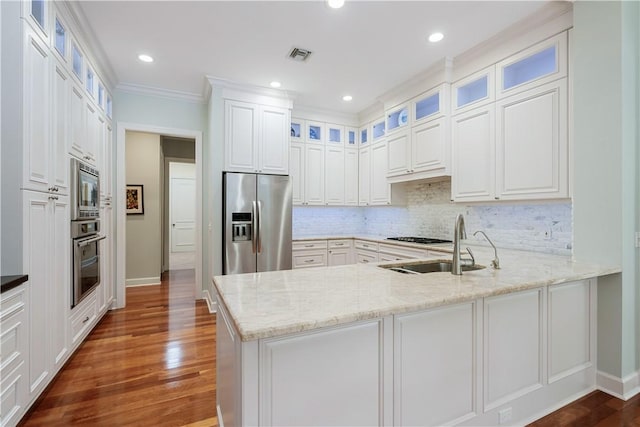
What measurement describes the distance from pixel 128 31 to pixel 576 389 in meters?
4.53

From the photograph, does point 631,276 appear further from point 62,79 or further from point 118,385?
point 62,79

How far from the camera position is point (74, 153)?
2512 millimetres

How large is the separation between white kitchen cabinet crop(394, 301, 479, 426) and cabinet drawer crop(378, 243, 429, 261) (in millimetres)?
1852

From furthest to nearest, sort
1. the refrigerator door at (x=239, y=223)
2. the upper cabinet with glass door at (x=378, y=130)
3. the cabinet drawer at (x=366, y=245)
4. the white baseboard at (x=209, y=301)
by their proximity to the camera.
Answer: the upper cabinet with glass door at (x=378, y=130) < the cabinet drawer at (x=366, y=245) < the white baseboard at (x=209, y=301) < the refrigerator door at (x=239, y=223)

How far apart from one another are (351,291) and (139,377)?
6.42 feet

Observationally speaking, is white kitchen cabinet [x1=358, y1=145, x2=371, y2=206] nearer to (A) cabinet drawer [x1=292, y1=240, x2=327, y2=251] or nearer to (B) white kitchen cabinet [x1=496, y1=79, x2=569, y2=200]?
(A) cabinet drawer [x1=292, y1=240, x2=327, y2=251]

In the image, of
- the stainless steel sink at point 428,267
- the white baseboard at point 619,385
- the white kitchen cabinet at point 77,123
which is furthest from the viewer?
the white kitchen cabinet at point 77,123

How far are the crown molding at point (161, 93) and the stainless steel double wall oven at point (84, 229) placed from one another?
1.38 metres

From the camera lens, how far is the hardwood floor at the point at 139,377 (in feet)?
6.06

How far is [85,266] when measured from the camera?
2723 mm

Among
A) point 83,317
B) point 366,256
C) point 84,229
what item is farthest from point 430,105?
point 83,317

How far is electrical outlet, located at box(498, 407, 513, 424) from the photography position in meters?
1.63

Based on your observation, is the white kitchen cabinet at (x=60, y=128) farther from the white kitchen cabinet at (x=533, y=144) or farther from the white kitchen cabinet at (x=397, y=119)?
the white kitchen cabinet at (x=533, y=144)

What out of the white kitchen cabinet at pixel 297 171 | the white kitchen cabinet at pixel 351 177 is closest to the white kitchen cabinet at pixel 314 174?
the white kitchen cabinet at pixel 297 171
